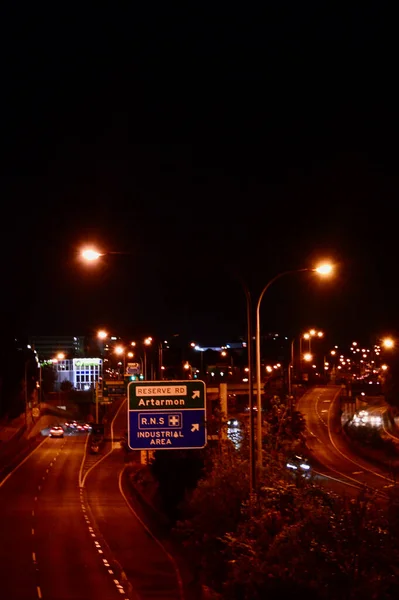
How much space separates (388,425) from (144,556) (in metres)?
60.9

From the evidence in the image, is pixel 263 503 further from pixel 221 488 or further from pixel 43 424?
pixel 43 424

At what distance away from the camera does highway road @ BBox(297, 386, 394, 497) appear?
1635 inches

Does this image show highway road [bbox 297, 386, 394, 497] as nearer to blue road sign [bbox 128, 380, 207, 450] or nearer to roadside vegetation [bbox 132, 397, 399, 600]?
roadside vegetation [bbox 132, 397, 399, 600]

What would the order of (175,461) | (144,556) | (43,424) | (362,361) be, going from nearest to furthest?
(144,556), (175,461), (43,424), (362,361)

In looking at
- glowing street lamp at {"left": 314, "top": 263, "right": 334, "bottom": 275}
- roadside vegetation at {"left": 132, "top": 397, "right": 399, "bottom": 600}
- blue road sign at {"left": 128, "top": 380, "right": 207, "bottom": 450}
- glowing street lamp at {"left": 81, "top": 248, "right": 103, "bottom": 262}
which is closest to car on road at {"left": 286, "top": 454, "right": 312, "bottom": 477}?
roadside vegetation at {"left": 132, "top": 397, "right": 399, "bottom": 600}

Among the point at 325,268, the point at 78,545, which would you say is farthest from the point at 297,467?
the point at 78,545

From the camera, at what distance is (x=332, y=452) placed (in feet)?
212

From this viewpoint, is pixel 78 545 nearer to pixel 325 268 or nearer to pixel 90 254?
pixel 90 254

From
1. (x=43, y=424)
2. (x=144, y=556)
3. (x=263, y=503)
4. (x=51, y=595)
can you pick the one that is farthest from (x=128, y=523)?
(x=43, y=424)

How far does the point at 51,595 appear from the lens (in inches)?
723

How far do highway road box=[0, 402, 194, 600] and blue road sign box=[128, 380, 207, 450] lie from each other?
326 centimetres

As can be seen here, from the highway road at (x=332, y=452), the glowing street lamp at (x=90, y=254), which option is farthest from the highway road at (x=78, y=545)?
the glowing street lamp at (x=90, y=254)

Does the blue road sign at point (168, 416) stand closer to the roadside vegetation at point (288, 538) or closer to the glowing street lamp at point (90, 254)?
the roadside vegetation at point (288, 538)

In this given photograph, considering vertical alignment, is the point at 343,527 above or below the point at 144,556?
above
